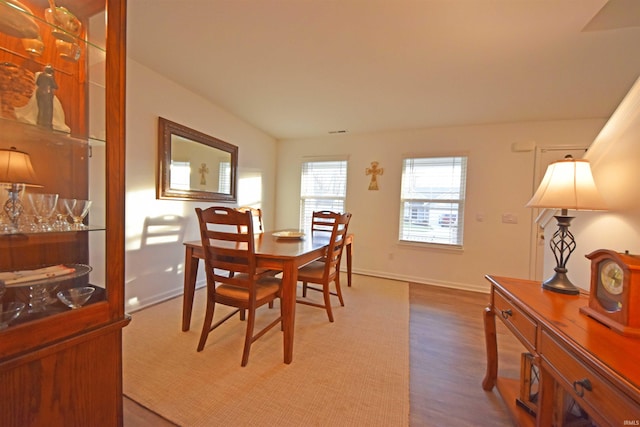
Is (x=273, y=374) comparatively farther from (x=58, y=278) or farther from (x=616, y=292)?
(x=616, y=292)

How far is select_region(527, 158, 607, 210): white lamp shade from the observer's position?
1.16 metres

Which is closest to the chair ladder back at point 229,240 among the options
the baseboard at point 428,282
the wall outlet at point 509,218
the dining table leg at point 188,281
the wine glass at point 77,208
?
the dining table leg at point 188,281

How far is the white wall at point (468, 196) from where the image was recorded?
10.8ft

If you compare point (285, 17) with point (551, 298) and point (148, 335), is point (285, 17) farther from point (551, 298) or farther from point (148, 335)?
point (148, 335)

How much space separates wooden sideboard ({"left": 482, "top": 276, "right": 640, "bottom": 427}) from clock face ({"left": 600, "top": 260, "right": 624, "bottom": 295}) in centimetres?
13

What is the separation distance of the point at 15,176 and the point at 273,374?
5.21 feet

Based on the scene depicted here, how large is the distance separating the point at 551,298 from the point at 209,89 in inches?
133

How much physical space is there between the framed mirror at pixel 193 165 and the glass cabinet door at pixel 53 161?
1.77 meters

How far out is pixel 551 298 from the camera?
1150mm

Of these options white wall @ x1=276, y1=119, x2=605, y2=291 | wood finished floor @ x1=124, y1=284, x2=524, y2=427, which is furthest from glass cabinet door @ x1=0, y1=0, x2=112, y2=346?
white wall @ x1=276, y1=119, x2=605, y2=291

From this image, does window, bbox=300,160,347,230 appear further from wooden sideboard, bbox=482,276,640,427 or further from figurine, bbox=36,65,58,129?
figurine, bbox=36,65,58,129

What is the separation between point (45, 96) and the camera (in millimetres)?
916

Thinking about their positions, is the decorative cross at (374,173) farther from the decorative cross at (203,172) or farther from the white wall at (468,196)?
the decorative cross at (203,172)

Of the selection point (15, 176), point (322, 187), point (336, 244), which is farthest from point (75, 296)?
point (322, 187)
